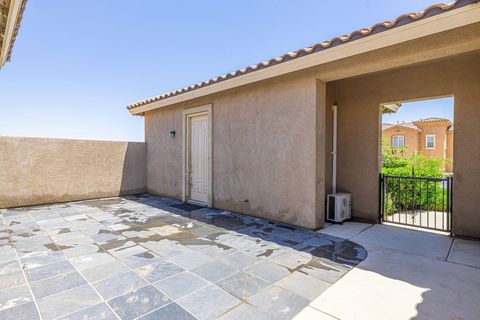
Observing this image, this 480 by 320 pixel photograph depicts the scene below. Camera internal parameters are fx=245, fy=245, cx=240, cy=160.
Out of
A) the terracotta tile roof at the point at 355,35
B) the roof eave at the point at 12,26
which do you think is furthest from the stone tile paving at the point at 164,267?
the roof eave at the point at 12,26

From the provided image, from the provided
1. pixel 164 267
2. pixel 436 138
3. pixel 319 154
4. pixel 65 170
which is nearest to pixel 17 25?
pixel 164 267

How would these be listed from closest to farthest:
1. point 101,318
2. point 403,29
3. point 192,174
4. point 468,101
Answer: point 101,318 < point 403,29 < point 468,101 < point 192,174

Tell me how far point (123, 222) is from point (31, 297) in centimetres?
367

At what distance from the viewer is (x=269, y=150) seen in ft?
22.7

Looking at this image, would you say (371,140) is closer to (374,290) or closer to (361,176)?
(361,176)

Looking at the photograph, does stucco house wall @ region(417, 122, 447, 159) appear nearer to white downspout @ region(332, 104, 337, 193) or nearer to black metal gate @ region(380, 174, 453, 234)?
black metal gate @ region(380, 174, 453, 234)

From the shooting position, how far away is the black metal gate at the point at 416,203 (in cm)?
612

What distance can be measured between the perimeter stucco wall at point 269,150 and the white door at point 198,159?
2.26ft

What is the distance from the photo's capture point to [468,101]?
533 centimetres

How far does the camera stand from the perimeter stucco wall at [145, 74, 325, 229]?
19.9 feet

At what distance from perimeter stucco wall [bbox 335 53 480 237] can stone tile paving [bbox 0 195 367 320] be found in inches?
96.5

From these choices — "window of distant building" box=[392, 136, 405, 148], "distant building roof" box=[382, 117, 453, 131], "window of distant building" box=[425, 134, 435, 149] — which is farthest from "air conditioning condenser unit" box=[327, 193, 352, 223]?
"window of distant building" box=[425, 134, 435, 149]

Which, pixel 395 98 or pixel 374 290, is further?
pixel 395 98

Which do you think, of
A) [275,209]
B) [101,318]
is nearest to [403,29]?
[275,209]
